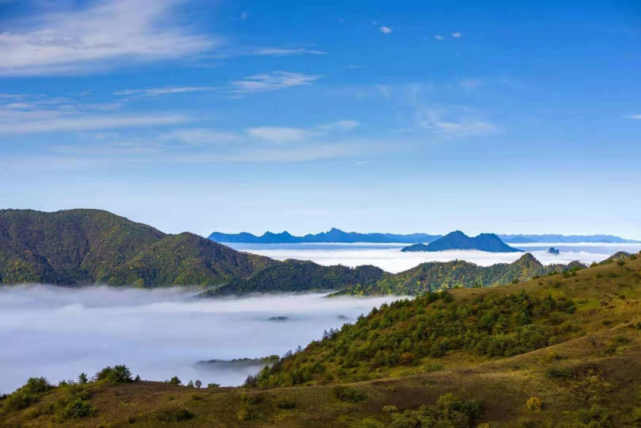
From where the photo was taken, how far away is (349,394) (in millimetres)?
36875

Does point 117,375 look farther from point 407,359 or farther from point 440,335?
point 440,335

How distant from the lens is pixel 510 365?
155 ft

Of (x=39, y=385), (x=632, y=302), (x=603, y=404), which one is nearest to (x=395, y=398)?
(x=603, y=404)

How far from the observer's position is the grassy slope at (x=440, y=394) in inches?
1289

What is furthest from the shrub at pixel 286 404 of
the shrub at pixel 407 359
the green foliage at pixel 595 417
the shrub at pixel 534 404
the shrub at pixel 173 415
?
the shrub at pixel 407 359

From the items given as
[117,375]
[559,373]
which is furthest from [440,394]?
[117,375]

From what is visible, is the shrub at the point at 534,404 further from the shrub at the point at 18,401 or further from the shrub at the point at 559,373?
the shrub at the point at 18,401

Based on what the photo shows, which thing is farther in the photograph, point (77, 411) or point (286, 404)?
point (286, 404)

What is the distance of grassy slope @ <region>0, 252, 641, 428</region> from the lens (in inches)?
1289

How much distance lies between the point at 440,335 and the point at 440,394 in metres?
40.3

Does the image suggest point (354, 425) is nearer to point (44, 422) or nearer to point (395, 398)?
point (395, 398)

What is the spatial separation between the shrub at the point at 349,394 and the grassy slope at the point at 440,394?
0.43 meters

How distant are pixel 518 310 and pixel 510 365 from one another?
34395 mm

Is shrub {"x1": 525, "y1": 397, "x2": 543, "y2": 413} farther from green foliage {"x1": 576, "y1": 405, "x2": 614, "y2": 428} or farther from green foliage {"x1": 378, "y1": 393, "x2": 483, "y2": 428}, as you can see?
green foliage {"x1": 378, "y1": 393, "x2": 483, "y2": 428}
